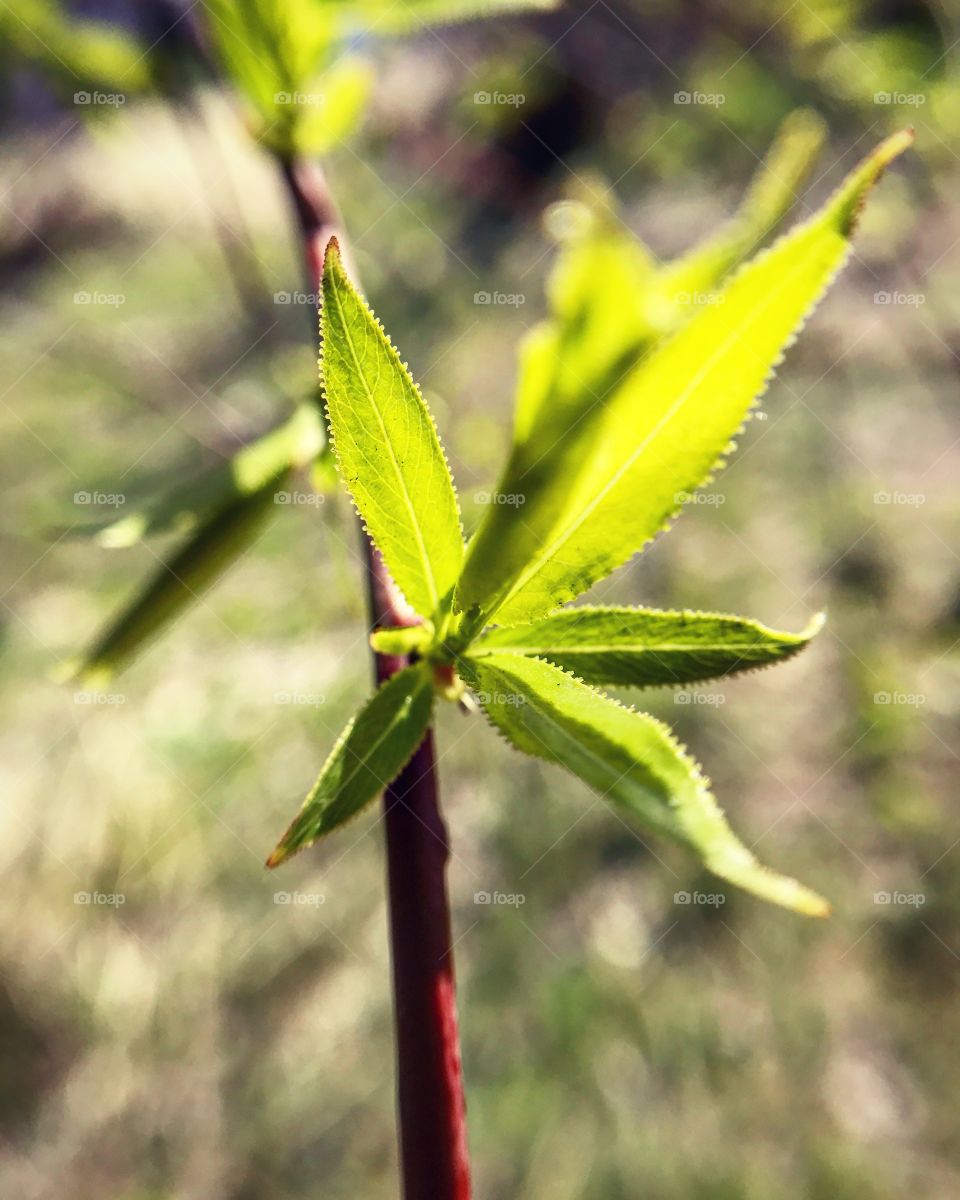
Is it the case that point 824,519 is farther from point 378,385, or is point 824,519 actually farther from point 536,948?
point 378,385

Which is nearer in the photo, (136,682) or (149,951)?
(149,951)

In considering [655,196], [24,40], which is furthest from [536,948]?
[655,196]

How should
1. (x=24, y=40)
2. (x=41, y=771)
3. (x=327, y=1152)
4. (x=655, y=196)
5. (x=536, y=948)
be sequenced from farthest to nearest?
(x=655, y=196), (x=41, y=771), (x=536, y=948), (x=327, y=1152), (x=24, y=40)

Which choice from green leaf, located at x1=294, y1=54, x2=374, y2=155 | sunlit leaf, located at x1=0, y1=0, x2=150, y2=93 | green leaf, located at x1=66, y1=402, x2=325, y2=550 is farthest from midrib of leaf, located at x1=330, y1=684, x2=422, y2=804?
sunlit leaf, located at x1=0, y1=0, x2=150, y2=93

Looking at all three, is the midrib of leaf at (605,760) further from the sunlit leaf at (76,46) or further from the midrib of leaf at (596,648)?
the sunlit leaf at (76,46)

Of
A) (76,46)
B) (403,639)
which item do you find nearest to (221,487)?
(403,639)

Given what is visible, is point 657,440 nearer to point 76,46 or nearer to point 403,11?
point 403,11
